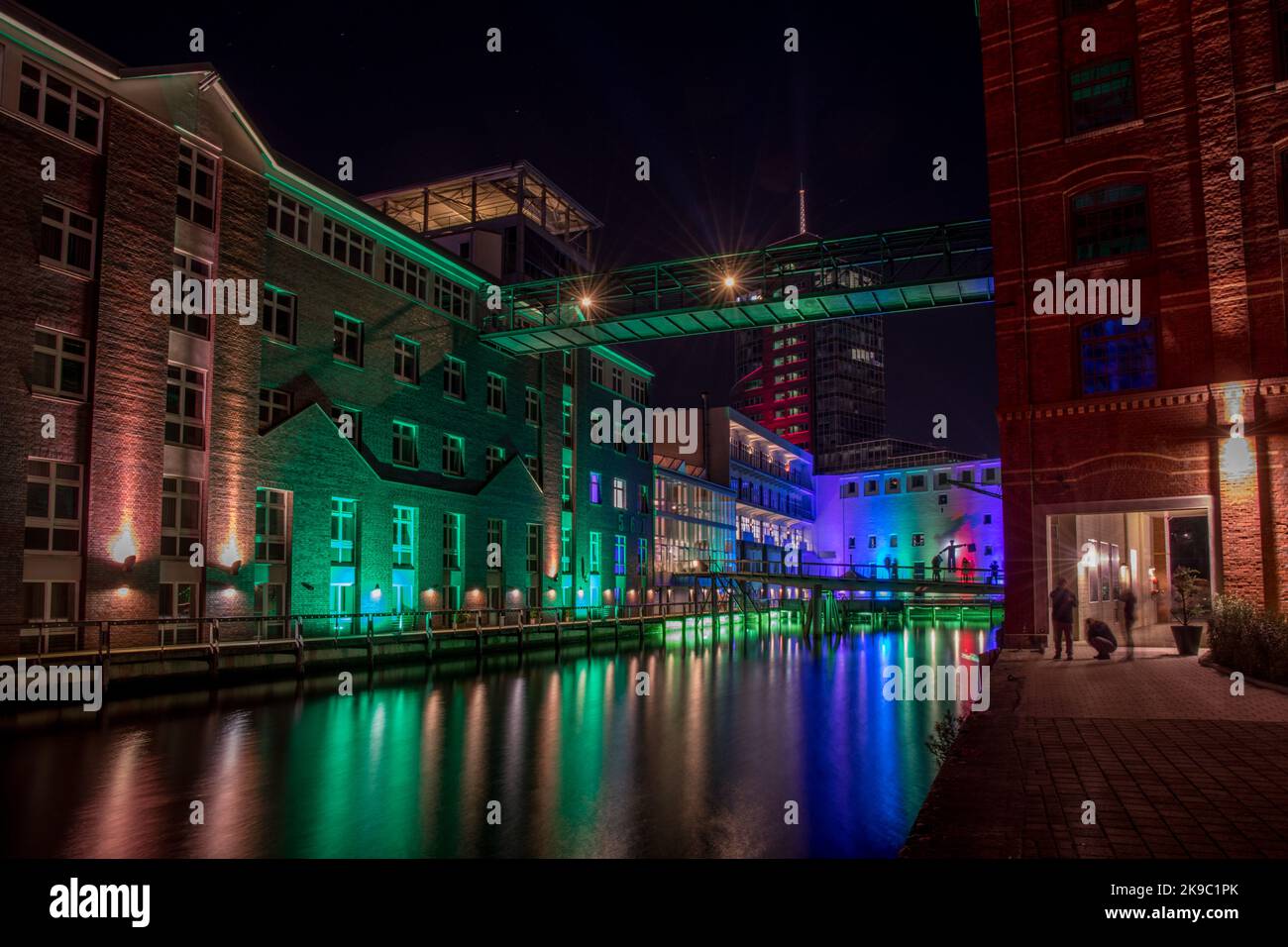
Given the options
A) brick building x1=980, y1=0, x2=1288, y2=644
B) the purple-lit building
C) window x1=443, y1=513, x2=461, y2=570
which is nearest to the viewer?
brick building x1=980, y1=0, x2=1288, y2=644

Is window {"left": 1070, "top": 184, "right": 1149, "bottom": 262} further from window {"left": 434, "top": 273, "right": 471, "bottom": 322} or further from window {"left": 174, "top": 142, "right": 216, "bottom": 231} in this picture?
window {"left": 434, "top": 273, "right": 471, "bottom": 322}

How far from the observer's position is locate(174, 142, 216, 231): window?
1049 inches

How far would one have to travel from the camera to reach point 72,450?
22.9 meters

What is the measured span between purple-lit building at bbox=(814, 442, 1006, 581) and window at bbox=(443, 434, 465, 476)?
155 ft

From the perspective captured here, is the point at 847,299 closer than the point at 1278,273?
No

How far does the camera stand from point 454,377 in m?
39.8

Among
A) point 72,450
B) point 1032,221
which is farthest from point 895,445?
point 72,450

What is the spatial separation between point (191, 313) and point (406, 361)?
10837mm

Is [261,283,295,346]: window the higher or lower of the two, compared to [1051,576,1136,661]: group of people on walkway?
higher

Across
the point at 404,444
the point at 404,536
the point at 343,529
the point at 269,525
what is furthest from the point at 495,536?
the point at 269,525

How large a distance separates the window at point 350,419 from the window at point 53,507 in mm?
9768

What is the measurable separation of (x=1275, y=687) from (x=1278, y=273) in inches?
414

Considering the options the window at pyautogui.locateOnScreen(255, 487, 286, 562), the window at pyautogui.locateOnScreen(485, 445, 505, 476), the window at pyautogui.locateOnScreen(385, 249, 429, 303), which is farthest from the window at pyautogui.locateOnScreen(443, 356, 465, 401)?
the window at pyautogui.locateOnScreen(255, 487, 286, 562)
